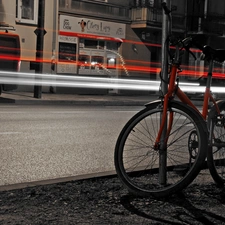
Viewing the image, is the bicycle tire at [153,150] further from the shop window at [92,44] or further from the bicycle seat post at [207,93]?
the shop window at [92,44]

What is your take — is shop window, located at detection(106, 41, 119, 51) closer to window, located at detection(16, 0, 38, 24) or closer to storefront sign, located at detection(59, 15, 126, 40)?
storefront sign, located at detection(59, 15, 126, 40)

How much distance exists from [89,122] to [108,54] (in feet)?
55.8

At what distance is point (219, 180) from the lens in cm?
429

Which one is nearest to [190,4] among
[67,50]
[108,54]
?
[108,54]

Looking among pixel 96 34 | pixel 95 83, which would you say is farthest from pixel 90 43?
pixel 95 83

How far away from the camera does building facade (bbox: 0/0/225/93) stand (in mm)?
24047

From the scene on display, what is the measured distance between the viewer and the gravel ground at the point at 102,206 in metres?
3.26

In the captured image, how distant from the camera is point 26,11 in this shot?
24.0 m

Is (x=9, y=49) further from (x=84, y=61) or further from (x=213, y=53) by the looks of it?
(x=213, y=53)

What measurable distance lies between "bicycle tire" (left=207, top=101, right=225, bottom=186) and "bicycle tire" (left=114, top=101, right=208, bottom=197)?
0.21 meters

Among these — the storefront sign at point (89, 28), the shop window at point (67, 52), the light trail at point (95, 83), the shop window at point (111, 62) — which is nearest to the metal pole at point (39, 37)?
the light trail at point (95, 83)

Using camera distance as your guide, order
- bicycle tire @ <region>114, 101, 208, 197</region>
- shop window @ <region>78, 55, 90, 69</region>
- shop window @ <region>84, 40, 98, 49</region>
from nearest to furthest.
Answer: bicycle tire @ <region>114, 101, 208, 197</region>, shop window @ <region>78, 55, 90, 69</region>, shop window @ <region>84, 40, 98, 49</region>

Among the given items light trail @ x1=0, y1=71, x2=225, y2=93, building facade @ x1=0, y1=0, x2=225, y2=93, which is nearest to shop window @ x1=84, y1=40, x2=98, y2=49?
building facade @ x1=0, y1=0, x2=225, y2=93

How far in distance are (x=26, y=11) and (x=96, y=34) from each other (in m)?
4.38
